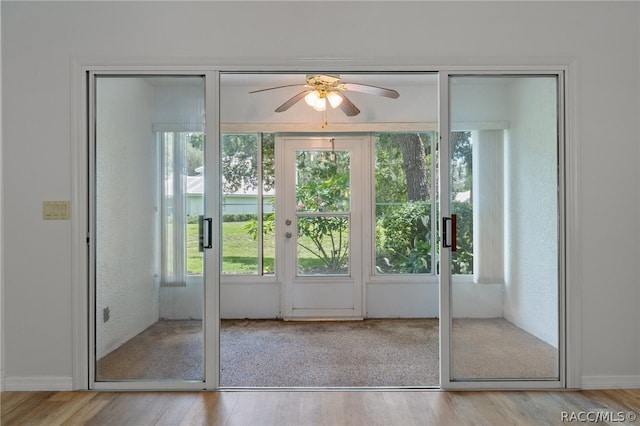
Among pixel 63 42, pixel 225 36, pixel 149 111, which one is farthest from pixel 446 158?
pixel 63 42

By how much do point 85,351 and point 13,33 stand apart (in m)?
2.02

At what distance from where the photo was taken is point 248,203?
484cm

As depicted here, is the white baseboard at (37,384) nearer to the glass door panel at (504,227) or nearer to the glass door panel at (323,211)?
the glass door panel at (504,227)

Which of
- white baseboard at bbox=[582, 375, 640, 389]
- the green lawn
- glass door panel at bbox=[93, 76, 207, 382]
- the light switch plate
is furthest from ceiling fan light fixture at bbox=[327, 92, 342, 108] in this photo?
white baseboard at bbox=[582, 375, 640, 389]

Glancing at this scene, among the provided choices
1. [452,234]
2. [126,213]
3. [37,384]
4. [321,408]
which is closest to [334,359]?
[321,408]

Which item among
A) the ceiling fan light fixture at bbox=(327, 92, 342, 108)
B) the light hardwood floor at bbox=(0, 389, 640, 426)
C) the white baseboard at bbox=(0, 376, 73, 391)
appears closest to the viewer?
the light hardwood floor at bbox=(0, 389, 640, 426)

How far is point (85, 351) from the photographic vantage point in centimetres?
270

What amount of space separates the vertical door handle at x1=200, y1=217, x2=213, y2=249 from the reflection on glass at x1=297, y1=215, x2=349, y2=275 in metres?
2.13

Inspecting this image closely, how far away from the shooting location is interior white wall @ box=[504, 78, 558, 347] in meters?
2.76

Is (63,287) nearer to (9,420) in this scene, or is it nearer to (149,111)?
(9,420)

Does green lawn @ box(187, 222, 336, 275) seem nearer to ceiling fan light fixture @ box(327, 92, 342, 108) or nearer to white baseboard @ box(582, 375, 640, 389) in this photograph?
ceiling fan light fixture @ box(327, 92, 342, 108)

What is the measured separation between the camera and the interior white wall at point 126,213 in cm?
276

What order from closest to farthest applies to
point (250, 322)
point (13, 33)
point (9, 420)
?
point (9, 420) → point (13, 33) → point (250, 322)

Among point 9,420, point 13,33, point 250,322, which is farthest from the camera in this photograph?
point 250,322
